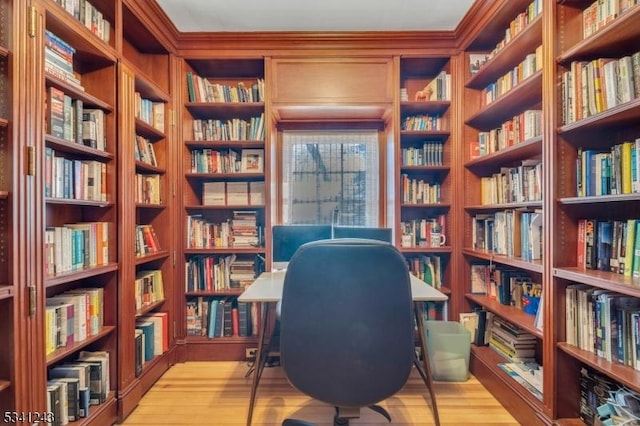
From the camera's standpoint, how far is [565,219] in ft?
5.35

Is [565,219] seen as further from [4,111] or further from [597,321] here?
[4,111]

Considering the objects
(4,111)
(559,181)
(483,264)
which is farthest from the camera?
(483,264)

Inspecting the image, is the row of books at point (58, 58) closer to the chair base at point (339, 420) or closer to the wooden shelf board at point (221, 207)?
the wooden shelf board at point (221, 207)

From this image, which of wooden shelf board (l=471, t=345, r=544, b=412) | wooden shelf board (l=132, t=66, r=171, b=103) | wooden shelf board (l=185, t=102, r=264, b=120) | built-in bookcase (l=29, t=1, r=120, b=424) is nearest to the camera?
built-in bookcase (l=29, t=1, r=120, b=424)

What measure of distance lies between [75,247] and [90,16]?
1217 millimetres

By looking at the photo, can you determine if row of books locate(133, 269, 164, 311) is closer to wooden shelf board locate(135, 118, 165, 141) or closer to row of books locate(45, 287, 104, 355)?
row of books locate(45, 287, 104, 355)

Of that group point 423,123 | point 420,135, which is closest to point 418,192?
point 420,135

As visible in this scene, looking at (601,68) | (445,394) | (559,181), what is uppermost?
(601,68)

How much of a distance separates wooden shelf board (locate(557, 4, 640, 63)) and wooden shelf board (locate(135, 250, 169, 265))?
2.56m

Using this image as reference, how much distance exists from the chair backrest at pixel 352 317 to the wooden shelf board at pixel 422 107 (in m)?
1.88

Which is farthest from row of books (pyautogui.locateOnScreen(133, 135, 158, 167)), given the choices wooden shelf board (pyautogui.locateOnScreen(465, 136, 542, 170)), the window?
wooden shelf board (pyautogui.locateOnScreen(465, 136, 542, 170))

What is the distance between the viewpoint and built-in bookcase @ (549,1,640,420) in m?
1.37

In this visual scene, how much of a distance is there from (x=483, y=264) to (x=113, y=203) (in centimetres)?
256

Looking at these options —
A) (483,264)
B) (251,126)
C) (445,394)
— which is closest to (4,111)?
(251,126)
